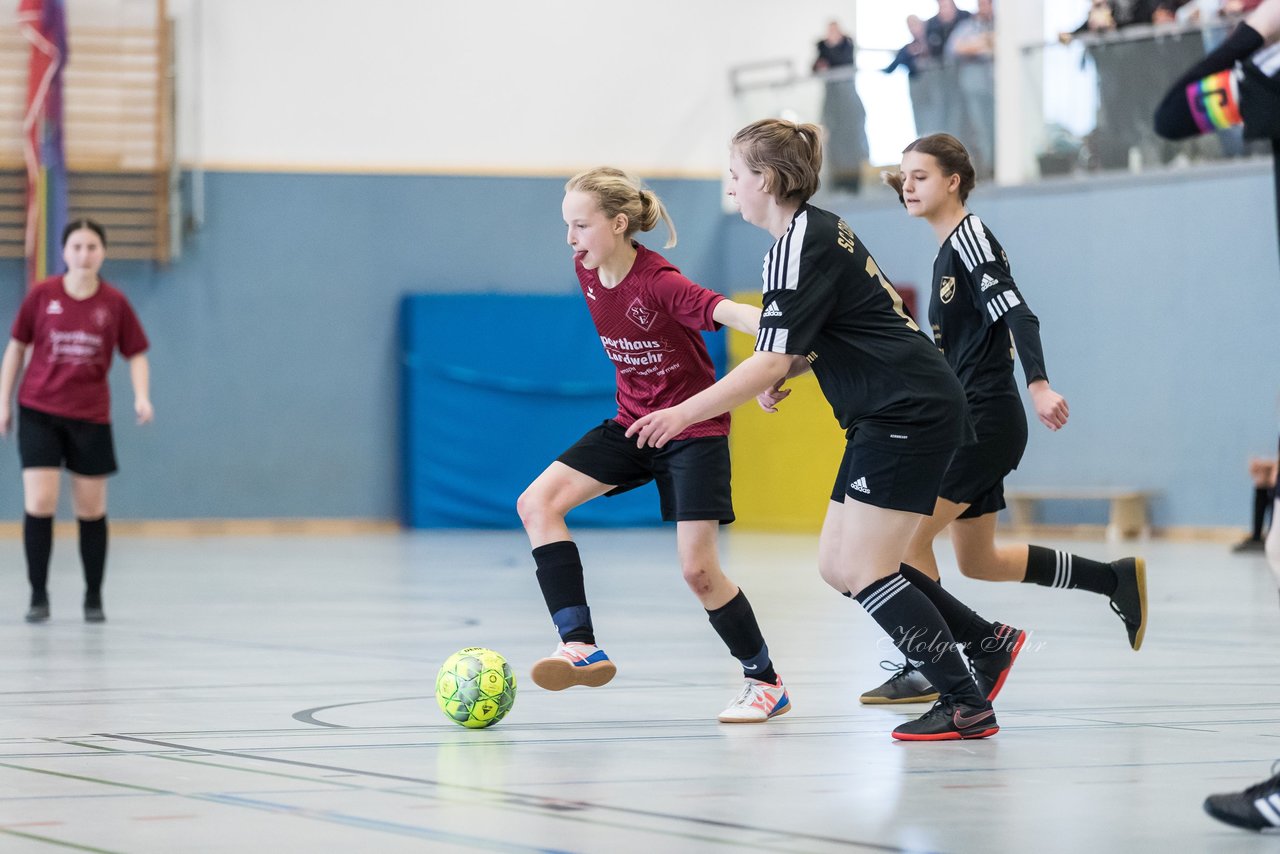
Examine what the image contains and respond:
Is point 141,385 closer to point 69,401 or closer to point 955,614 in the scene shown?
point 69,401

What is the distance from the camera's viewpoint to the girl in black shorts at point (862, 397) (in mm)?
4492

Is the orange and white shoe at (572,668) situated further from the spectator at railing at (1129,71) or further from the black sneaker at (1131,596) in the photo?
the spectator at railing at (1129,71)

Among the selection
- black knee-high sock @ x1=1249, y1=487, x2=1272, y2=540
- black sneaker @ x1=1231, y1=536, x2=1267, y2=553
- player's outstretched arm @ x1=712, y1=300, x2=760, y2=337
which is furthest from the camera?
black knee-high sock @ x1=1249, y1=487, x2=1272, y2=540

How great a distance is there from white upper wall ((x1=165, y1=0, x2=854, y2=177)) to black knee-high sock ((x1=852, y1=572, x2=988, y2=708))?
14523 millimetres

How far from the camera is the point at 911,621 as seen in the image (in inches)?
178

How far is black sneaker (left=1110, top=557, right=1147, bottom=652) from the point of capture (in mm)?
5762

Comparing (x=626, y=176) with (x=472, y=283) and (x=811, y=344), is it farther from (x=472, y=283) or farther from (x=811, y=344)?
(x=472, y=283)

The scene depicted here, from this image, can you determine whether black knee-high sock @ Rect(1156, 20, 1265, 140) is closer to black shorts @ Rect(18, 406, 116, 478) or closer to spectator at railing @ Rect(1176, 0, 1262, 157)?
black shorts @ Rect(18, 406, 116, 478)

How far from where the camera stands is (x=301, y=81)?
18.3 meters

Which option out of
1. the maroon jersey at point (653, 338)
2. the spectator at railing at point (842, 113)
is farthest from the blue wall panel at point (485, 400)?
the maroon jersey at point (653, 338)

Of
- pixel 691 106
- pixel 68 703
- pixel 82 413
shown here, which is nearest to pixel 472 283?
pixel 691 106

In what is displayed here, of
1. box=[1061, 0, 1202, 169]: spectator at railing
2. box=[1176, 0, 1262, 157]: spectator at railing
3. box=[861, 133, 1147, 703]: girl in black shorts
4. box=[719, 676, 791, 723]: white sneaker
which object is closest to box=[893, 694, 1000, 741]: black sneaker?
box=[719, 676, 791, 723]: white sneaker

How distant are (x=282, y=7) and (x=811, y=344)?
579 inches

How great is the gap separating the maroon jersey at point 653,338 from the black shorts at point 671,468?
0.05m
